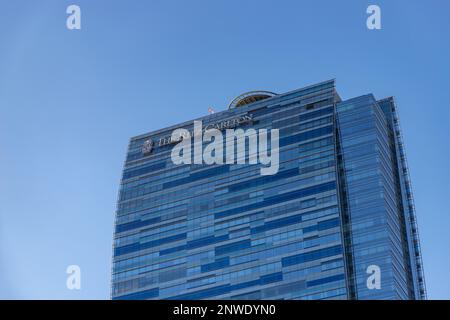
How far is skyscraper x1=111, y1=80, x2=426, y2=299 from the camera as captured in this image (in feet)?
509

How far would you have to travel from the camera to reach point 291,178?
16812 cm

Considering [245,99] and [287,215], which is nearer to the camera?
[287,215]

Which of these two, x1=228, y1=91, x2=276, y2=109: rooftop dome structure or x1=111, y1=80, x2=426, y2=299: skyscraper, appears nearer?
x1=111, y1=80, x2=426, y2=299: skyscraper

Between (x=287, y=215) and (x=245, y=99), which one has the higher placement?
(x=245, y=99)

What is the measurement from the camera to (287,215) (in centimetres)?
16375

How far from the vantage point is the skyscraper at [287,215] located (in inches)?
6102

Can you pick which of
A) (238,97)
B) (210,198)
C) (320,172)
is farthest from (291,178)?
(238,97)

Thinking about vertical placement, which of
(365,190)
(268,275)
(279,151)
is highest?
(279,151)

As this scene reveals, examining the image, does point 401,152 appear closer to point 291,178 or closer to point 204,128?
point 291,178

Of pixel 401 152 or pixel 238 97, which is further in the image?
pixel 238 97

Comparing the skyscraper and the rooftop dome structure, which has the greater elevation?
the rooftop dome structure

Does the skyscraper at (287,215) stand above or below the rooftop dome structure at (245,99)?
below

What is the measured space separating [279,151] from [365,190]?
71.3ft

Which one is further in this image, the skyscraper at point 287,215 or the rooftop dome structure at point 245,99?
the rooftop dome structure at point 245,99
